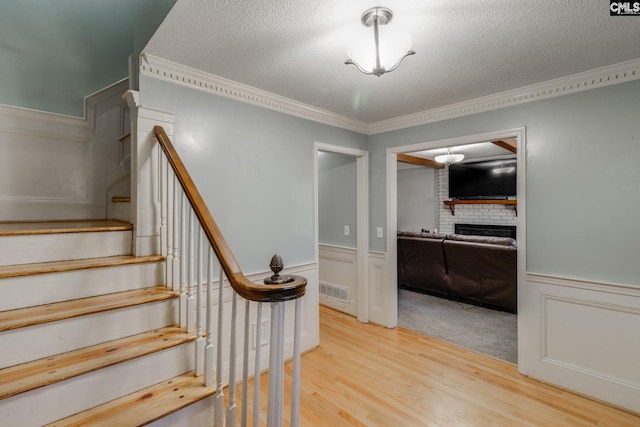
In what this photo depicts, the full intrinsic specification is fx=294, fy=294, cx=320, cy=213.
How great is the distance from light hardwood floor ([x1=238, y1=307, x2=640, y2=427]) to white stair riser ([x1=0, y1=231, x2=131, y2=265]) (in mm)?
1495

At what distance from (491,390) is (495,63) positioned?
2447 mm

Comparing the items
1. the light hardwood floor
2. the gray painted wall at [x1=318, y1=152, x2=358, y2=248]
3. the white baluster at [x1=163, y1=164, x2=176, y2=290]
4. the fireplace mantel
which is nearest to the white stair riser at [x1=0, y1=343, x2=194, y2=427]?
the white baluster at [x1=163, y1=164, x2=176, y2=290]

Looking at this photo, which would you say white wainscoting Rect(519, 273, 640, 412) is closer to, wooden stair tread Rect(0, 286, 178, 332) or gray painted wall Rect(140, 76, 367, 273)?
gray painted wall Rect(140, 76, 367, 273)

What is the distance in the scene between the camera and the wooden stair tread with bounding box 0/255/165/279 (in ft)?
4.63

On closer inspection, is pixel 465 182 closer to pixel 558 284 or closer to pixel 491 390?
pixel 558 284

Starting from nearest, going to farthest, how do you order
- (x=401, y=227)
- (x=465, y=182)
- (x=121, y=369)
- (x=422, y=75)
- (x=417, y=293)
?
→ (x=121, y=369) < (x=422, y=75) < (x=417, y=293) < (x=465, y=182) < (x=401, y=227)

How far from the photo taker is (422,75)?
7.34ft

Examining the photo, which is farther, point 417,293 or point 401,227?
point 401,227

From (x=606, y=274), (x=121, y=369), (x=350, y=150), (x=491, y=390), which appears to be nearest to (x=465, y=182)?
(x=350, y=150)

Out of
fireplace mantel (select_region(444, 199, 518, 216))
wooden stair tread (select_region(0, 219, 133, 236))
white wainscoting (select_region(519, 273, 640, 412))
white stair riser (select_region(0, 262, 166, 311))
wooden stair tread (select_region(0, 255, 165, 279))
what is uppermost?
fireplace mantel (select_region(444, 199, 518, 216))

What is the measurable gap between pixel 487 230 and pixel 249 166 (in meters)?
6.03

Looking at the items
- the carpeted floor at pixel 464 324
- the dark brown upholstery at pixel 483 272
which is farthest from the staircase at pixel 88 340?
the dark brown upholstery at pixel 483 272

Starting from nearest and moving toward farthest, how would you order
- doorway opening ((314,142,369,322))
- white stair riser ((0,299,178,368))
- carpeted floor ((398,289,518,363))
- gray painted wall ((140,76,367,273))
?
white stair riser ((0,299,178,368)) < gray painted wall ((140,76,367,273)) < carpeted floor ((398,289,518,363)) < doorway opening ((314,142,369,322))

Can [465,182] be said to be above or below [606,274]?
above
